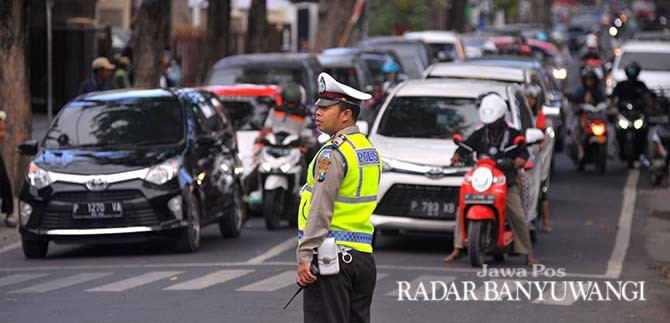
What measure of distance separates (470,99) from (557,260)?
2.23m

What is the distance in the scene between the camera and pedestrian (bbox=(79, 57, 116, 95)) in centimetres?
2073

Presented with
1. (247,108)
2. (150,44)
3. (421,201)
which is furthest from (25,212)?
(150,44)

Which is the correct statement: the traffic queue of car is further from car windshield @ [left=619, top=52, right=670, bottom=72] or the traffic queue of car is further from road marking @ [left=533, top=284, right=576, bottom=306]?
car windshield @ [left=619, top=52, right=670, bottom=72]

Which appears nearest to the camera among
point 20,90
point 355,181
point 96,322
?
point 355,181

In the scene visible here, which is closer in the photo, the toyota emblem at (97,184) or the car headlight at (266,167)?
the toyota emblem at (97,184)

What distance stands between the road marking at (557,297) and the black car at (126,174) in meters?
4.02

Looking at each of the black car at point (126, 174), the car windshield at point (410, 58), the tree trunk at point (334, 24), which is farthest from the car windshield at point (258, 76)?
the tree trunk at point (334, 24)

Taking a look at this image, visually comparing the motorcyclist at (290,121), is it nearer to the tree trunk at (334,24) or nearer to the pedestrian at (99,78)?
the pedestrian at (99,78)

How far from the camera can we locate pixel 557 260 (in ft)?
50.6

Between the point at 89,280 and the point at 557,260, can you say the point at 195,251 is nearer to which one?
the point at 89,280

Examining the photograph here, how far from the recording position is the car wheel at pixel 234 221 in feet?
56.5

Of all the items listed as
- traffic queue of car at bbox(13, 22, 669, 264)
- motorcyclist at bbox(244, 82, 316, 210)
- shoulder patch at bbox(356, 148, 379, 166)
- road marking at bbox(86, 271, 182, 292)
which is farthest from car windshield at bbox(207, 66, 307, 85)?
shoulder patch at bbox(356, 148, 379, 166)

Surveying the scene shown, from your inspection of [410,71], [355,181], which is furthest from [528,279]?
[410,71]

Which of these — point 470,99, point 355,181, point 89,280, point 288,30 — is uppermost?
point 355,181
